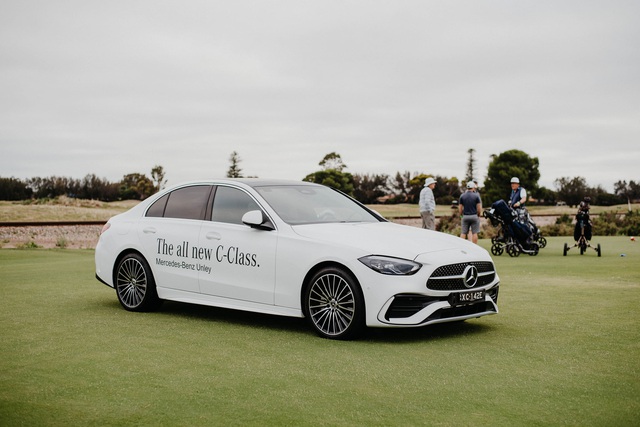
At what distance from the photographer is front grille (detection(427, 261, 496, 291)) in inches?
293

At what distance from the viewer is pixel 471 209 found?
842 inches

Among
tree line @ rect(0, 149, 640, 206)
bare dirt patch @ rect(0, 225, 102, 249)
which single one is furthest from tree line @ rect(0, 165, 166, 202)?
bare dirt patch @ rect(0, 225, 102, 249)

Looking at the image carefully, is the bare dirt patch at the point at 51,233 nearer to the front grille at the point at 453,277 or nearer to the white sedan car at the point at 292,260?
the white sedan car at the point at 292,260

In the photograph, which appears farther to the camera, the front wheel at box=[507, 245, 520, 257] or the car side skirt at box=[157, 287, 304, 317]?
the front wheel at box=[507, 245, 520, 257]

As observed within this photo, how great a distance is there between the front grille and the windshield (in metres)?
1.63

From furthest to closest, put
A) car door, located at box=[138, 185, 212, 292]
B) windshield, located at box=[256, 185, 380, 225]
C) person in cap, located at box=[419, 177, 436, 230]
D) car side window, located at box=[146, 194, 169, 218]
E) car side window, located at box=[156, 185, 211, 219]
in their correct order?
person in cap, located at box=[419, 177, 436, 230] < car side window, located at box=[146, 194, 169, 218] < car side window, located at box=[156, 185, 211, 219] < car door, located at box=[138, 185, 212, 292] < windshield, located at box=[256, 185, 380, 225]

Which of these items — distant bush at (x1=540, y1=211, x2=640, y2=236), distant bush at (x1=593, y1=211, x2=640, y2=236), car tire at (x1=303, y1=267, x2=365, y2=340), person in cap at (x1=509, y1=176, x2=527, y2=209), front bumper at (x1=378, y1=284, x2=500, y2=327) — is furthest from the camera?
distant bush at (x1=540, y1=211, x2=640, y2=236)

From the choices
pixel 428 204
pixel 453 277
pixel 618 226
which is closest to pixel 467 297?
pixel 453 277

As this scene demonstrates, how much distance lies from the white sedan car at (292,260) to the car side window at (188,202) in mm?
15

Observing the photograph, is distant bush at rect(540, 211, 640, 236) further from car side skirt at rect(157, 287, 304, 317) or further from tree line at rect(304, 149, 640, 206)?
tree line at rect(304, 149, 640, 206)

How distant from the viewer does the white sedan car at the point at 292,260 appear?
24.3ft

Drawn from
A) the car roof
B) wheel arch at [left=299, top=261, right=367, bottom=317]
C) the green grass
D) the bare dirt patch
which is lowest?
the bare dirt patch

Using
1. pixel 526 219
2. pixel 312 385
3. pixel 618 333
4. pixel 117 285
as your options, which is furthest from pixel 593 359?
pixel 526 219

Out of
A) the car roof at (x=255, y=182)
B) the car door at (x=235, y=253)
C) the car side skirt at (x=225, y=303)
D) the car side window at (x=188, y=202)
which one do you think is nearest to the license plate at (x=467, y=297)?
the car side skirt at (x=225, y=303)
